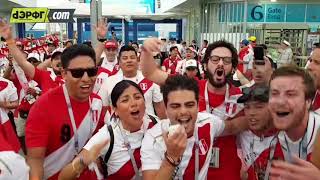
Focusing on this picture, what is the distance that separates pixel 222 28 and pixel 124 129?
21.0 metres

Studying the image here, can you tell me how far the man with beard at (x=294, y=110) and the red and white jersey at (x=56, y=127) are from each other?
1.56 metres

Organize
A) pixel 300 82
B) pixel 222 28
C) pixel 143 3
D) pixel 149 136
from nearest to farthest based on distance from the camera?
pixel 300 82 → pixel 149 136 → pixel 222 28 → pixel 143 3

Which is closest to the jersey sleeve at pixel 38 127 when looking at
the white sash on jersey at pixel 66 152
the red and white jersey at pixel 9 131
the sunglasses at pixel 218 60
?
the white sash on jersey at pixel 66 152

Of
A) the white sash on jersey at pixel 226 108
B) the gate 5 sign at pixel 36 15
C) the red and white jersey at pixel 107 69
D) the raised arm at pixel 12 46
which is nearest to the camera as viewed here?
the white sash on jersey at pixel 226 108

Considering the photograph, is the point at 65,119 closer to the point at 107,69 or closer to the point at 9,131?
the point at 9,131

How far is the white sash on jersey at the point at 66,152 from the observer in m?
3.48

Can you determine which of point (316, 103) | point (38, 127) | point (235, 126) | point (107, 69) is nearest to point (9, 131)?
point (38, 127)

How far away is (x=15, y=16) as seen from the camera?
14227 millimetres

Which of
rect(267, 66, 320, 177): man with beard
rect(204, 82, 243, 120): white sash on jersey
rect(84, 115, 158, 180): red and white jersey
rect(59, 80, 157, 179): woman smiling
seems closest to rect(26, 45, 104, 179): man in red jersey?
rect(59, 80, 157, 179): woman smiling

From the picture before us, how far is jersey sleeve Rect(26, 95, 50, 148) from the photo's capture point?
3.34 metres

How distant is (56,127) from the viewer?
342 cm

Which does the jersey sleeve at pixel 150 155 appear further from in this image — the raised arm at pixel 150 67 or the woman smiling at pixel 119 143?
the raised arm at pixel 150 67

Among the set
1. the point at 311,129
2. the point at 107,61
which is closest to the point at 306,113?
the point at 311,129

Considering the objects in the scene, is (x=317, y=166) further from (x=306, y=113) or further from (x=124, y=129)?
(x=124, y=129)
